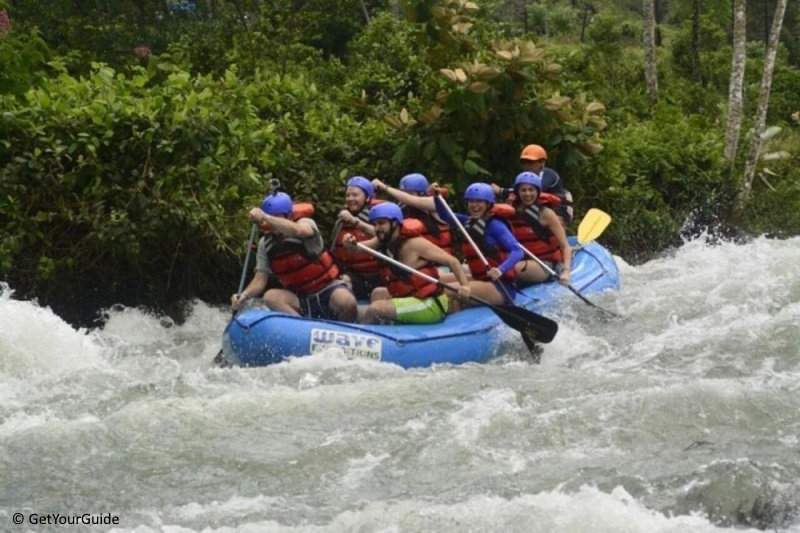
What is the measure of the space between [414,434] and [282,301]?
2390 millimetres

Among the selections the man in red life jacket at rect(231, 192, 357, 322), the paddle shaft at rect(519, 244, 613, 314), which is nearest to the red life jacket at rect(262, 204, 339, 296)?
the man in red life jacket at rect(231, 192, 357, 322)

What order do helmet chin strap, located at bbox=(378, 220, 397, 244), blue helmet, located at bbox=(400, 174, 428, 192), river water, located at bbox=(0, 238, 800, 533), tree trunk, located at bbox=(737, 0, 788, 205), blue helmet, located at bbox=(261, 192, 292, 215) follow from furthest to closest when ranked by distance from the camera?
tree trunk, located at bbox=(737, 0, 788, 205) → blue helmet, located at bbox=(400, 174, 428, 192) → helmet chin strap, located at bbox=(378, 220, 397, 244) → blue helmet, located at bbox=(261, 192, 292, 215) → river water, located at bbox=(0, 238, 800, 533)

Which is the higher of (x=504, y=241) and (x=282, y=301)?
(x=504, y=241)

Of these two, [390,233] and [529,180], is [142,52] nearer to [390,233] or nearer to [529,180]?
[529,180]

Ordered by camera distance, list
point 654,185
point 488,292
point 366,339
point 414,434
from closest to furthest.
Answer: point 414,434 → point 366,339 → point 488,292 → point 654,185

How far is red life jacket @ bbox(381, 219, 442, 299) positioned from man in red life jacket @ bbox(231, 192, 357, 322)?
40 centimetres

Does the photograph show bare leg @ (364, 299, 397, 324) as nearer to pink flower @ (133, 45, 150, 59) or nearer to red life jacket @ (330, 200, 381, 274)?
red life jacket @ (330, 200, 381, 274)

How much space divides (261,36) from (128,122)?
620cm

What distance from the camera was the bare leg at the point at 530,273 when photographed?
10.0 m

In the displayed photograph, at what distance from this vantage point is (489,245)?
9578 millimetres

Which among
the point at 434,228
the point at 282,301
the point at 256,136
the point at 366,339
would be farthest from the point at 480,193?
the point at 256,136

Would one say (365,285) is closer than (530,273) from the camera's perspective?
Yes

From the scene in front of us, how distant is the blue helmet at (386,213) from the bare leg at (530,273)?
1462 mm

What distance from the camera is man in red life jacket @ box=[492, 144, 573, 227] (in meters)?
10.8
